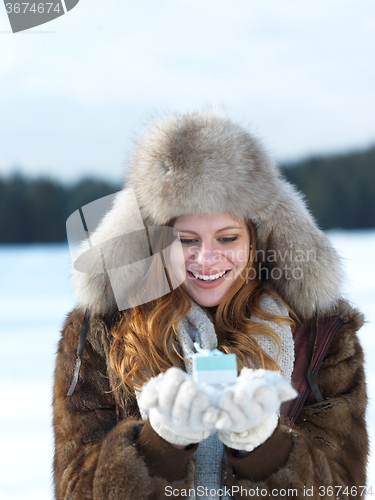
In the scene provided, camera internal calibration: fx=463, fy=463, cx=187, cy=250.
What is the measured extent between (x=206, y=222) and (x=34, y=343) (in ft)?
12.2

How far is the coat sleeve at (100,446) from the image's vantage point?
1.12 meters

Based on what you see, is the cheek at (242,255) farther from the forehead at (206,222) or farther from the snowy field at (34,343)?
the snowy field at (34,343)

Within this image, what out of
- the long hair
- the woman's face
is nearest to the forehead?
the woman's face

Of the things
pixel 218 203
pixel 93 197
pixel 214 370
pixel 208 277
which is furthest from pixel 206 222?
pixel 93 197

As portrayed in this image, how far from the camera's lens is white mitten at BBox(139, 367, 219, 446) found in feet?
2.91

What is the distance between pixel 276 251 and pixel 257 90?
48.4 feet

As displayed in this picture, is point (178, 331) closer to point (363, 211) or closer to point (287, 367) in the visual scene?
point (287, 367)

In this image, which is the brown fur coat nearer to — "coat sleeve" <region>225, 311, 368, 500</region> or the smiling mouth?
"coat sleeve" <region>225, 311, 368, 500</region>

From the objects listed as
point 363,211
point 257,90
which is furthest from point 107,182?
point 257,90

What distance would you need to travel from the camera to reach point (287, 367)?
4.70ft

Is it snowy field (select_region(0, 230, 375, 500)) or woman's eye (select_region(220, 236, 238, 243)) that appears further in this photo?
snowy field (select_region(0, 230, 375, 500))

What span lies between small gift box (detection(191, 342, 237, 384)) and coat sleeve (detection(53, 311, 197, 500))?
9.5 inches

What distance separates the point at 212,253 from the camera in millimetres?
1440

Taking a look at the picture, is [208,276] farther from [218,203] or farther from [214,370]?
[214,370]
